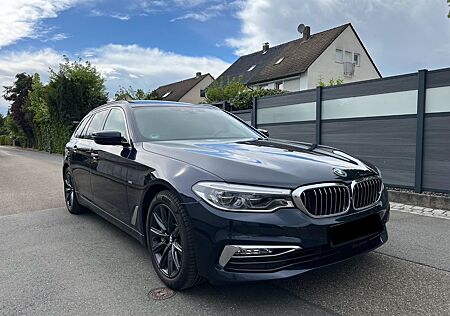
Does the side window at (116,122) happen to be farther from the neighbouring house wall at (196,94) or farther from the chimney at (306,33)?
the neighbouring house wall at (196,94)

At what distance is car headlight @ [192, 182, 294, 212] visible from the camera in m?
2.51

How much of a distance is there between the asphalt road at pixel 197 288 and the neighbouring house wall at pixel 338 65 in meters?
21.9

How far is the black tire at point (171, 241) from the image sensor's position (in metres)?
2.73

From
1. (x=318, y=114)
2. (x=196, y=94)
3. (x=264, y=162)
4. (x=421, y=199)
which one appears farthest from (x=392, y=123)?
(x=196, y=94)

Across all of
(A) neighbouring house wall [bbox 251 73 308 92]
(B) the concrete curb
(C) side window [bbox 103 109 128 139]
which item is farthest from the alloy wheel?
(A) neighbouring house wall [bbox 251 73 308 92]

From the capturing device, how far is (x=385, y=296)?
9.33ft

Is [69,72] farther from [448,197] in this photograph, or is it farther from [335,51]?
[448,197]

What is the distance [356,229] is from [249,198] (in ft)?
2.99

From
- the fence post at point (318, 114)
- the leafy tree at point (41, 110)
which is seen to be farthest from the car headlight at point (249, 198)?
the leafy tree at point (41, 110)

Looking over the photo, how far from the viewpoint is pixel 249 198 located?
2.52 m

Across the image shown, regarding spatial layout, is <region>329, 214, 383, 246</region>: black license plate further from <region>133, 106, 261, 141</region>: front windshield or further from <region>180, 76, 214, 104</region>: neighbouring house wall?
<region>180, 76, 214, 104</region>: neighbouring house wall

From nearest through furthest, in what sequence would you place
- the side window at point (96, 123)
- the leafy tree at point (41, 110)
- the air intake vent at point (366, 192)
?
the air intake vent at point (366, 192) → the side window at point (96, 123) → the leafy tree at point (41, 110)

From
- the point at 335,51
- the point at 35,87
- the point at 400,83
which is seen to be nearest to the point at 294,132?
the point at 400,83

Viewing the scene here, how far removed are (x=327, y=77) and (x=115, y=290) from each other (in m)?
25.3
